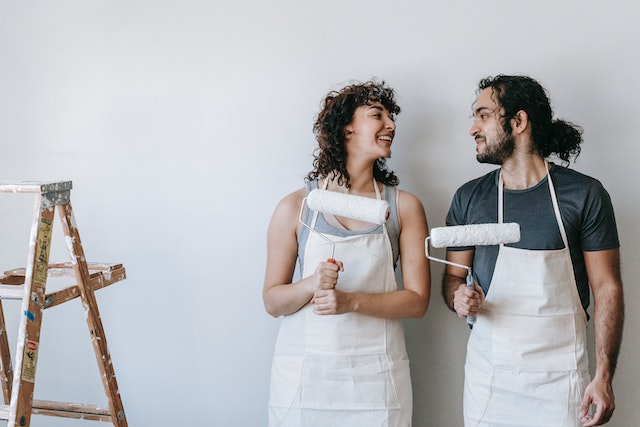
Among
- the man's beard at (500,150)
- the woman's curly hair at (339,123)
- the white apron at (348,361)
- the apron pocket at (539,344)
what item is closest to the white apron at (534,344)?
the apron pocket at (539,344)

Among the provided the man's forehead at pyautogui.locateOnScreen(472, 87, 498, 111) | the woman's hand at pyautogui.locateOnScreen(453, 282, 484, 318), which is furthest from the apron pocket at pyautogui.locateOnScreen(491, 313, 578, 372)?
the man's forehead at pyautogui.locateOnScreen(472, 87, 498, 111)

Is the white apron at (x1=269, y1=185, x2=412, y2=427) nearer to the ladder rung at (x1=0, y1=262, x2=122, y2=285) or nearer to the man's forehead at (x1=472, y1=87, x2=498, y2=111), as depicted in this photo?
the man's forehead at (x1=472, y1=87, x2=498, y2=111)

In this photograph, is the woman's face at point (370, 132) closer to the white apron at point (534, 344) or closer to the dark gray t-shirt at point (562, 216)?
the dark gray t-shirt at point (562, 216)

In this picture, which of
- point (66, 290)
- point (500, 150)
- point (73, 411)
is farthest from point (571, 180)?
point (73, 411)

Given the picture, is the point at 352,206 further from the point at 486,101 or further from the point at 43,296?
the point at 43,296

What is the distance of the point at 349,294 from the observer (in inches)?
67.2

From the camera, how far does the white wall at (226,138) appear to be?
2006 millimetres

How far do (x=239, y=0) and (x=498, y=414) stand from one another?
1509 mm

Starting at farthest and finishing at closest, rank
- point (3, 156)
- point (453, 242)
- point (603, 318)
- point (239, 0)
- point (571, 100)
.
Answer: point (3, 156)
point (239, 0)
point (571, 100)
point (603, 318)
point (453, 242)

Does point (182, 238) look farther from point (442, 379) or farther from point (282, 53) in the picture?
point (442, 379)

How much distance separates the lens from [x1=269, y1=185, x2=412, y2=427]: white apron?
5.76ft

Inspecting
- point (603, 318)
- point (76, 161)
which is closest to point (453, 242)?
point (603, 318)

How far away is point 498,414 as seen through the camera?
167cm

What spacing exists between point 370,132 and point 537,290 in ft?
2.04
